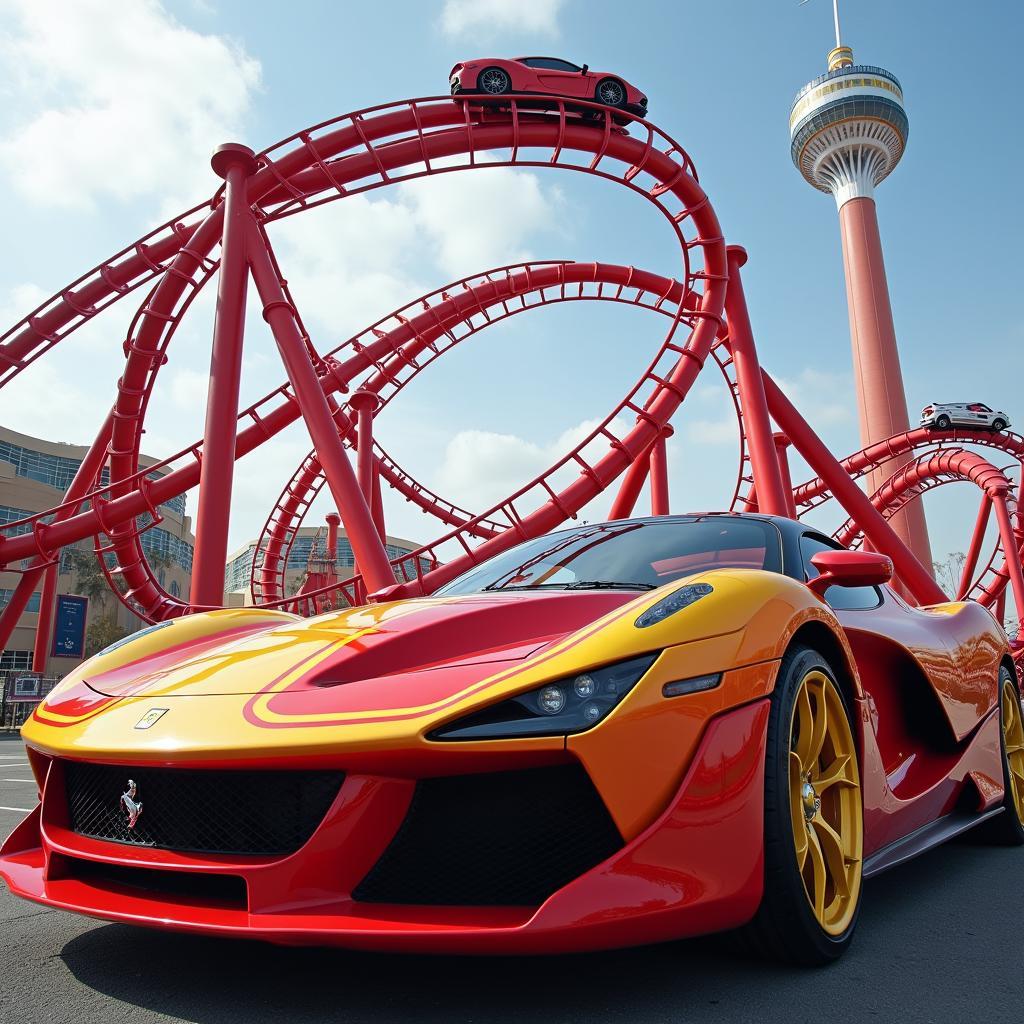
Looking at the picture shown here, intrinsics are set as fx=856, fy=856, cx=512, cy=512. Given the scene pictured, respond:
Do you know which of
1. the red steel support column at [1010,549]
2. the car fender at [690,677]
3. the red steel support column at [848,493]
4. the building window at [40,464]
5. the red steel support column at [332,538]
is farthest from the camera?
the building window at [40,464]

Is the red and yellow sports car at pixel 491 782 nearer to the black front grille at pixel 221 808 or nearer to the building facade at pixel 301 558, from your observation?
the black front grille at pixel 221 808

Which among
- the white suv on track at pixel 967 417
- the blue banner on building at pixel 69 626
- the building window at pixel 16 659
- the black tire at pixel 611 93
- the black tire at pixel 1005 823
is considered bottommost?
the building window at pixel 16 659

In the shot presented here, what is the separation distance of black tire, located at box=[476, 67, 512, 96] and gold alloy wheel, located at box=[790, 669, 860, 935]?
12084 millimetres

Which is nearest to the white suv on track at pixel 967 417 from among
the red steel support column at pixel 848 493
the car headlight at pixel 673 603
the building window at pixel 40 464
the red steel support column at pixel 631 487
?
the red steel support column at pixel 848 493

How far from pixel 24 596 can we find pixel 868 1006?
19200mm

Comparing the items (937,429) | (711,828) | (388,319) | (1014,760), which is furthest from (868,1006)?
(937,429)

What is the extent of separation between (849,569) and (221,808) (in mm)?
1831

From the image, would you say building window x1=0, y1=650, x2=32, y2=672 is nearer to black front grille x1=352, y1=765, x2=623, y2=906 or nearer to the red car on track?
the red car on track

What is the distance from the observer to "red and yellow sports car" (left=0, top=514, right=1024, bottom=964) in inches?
64.2

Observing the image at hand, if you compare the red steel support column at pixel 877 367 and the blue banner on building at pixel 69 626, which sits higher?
the red steel support column at pixel 877 367

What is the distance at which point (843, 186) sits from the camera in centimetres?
5303

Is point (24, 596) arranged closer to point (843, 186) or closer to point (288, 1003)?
point (288, 1003)

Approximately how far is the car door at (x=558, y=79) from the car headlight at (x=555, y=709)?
41.9 feet

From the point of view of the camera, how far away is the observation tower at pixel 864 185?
46.6 metres
